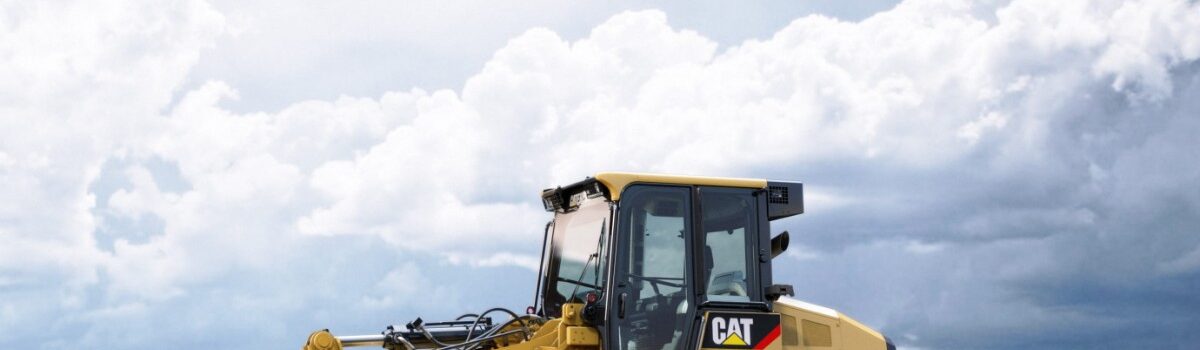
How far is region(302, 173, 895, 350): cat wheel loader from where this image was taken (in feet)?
29.4

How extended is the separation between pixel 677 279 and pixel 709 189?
779mm

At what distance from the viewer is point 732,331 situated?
29.9ft

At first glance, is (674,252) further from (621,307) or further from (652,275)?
(621,307)

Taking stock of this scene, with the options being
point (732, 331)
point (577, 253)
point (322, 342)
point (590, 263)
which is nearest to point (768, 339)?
point (732, 331)

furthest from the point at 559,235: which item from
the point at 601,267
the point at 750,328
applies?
the point at 750,328

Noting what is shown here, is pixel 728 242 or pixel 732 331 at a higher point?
pixel 728 242

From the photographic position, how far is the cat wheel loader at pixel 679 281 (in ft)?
29.4

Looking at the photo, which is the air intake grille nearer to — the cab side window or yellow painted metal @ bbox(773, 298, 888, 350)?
the cab side window

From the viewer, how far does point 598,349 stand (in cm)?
892

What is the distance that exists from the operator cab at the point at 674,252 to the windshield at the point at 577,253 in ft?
0.10

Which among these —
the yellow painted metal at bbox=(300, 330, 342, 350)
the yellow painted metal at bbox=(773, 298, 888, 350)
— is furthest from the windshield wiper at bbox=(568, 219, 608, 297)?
the yellow painted metal at bbox=(300, 330, 342, 350)

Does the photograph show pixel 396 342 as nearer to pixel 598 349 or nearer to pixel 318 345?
pixel 318 345

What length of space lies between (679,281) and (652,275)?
23cm

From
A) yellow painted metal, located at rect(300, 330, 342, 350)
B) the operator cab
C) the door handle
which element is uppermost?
the operator cab
